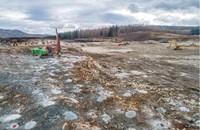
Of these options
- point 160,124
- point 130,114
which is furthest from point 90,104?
point 160,124

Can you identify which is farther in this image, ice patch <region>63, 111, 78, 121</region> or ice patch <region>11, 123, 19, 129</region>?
ice patch <region>63, 111, 78, 121</region>

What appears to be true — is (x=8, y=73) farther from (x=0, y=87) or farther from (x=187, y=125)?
(x=187, y=125)

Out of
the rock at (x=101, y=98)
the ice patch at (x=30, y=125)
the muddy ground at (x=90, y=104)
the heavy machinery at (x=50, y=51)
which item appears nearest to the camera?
the ice patch at (x=30, y=125)

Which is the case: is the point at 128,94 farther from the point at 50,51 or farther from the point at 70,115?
the point at 50,51

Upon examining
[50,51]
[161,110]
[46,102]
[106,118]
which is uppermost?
[50,51]

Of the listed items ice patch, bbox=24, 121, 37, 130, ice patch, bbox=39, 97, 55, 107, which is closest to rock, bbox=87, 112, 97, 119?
ice patch, bbox=39, 97, 55, 107

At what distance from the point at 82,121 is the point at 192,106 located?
164 inches

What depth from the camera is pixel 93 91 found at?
307 inches

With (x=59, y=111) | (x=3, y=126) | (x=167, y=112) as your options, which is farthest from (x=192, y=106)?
(x=3, y=126)

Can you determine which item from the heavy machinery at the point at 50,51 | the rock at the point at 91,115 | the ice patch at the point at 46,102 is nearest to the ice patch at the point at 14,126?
the ice patch at the point at 46,102

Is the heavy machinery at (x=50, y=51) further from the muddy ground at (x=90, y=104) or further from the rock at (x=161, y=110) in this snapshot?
the rock at (x=161, y=110)

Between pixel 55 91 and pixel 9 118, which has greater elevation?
pixel 55 91

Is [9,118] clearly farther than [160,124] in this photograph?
No

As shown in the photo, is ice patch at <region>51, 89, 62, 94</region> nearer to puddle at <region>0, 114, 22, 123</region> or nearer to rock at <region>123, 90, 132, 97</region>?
puddle at <region>0, 114, 22, 123</region>
